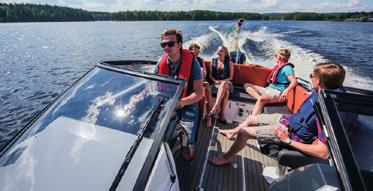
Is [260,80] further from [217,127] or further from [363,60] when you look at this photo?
[363,60]

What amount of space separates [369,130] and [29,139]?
1886 mm

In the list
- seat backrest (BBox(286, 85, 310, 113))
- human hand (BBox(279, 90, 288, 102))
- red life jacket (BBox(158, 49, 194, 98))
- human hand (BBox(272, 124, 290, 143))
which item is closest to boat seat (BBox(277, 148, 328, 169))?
human hand (BBox(272, 124, 290, 143))

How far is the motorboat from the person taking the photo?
117 cm

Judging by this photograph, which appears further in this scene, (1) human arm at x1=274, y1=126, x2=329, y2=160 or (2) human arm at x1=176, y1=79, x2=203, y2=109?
(2) human arm at x1=176, y1=79, x2=203, y2=109

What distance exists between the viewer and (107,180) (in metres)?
1.20

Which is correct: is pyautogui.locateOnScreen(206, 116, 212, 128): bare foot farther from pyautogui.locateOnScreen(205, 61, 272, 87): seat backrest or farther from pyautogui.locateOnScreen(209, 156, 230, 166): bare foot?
pyautogui.locateOnScreen(205, 61, 272, 87): seat backrest

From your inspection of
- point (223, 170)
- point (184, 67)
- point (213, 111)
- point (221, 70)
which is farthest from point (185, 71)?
point (221, 70)

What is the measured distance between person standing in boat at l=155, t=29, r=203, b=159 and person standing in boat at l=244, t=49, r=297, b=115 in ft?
4.82

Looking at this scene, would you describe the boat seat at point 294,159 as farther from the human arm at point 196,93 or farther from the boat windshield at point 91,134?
the boat windshield at point 91,134

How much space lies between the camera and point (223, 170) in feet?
8.55

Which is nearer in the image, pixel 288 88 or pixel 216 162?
pixel 216 162

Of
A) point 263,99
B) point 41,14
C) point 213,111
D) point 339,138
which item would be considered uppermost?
point 41,14

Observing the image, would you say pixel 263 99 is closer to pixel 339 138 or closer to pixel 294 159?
pixel 294 159

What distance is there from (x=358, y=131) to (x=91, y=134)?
1407 mm
